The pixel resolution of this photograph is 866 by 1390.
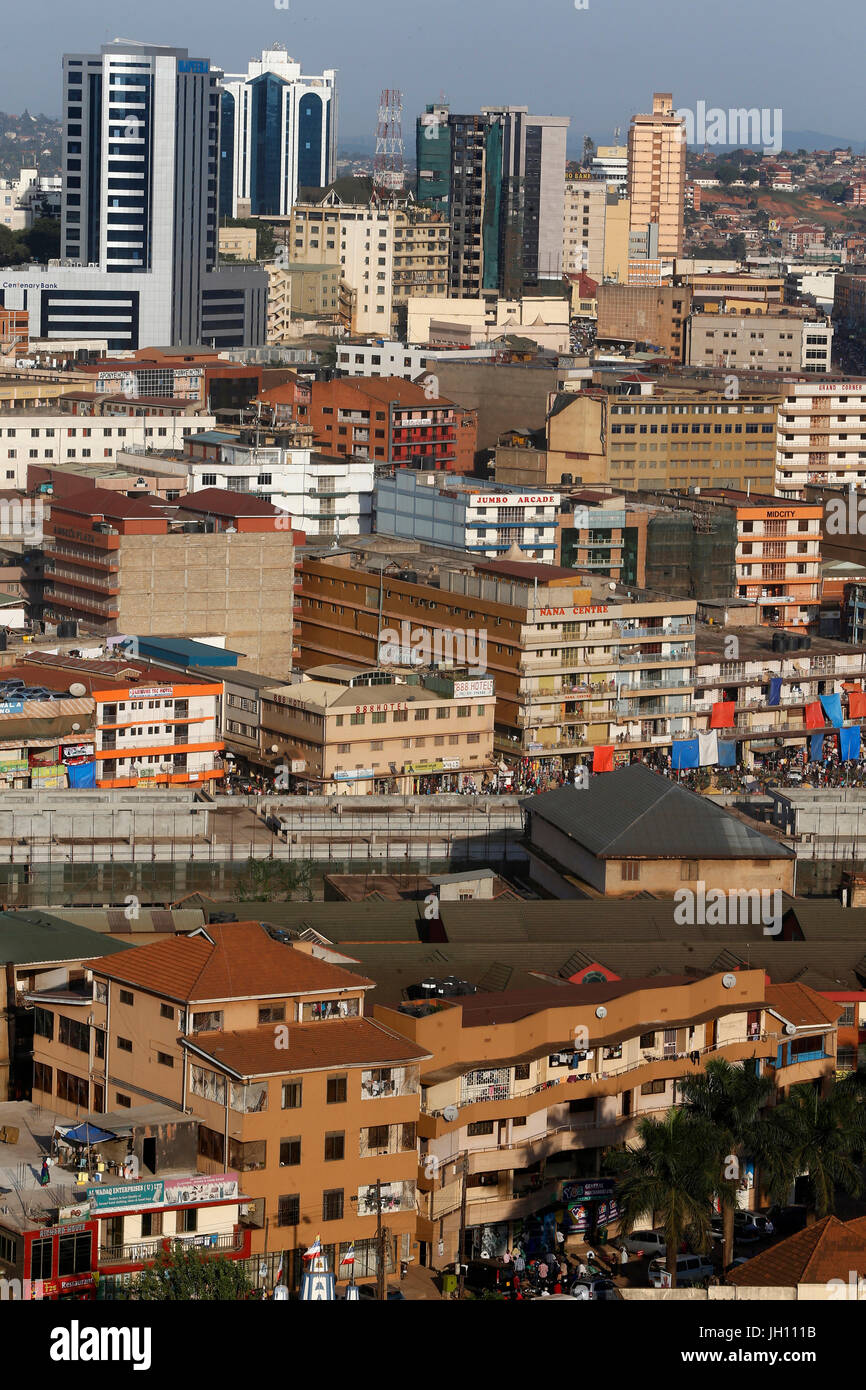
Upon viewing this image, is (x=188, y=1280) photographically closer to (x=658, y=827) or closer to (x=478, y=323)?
(x=658, y=827)

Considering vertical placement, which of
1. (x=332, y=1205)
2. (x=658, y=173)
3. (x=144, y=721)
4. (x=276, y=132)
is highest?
(x=276, y=132)

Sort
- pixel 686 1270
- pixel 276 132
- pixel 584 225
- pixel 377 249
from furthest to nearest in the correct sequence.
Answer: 1. pixel 276 132
2. pixel 584 225
3. pixel 377 249
4. pixel 686 1270

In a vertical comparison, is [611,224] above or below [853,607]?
above

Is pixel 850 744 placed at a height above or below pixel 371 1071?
above

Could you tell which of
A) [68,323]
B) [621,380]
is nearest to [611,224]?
[68,323]

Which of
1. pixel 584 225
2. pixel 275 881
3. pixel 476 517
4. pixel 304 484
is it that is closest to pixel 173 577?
pixel 476 517

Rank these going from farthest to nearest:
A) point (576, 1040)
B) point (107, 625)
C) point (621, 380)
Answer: point (621, 380)
point (107, 625)
point (576, 1040)
